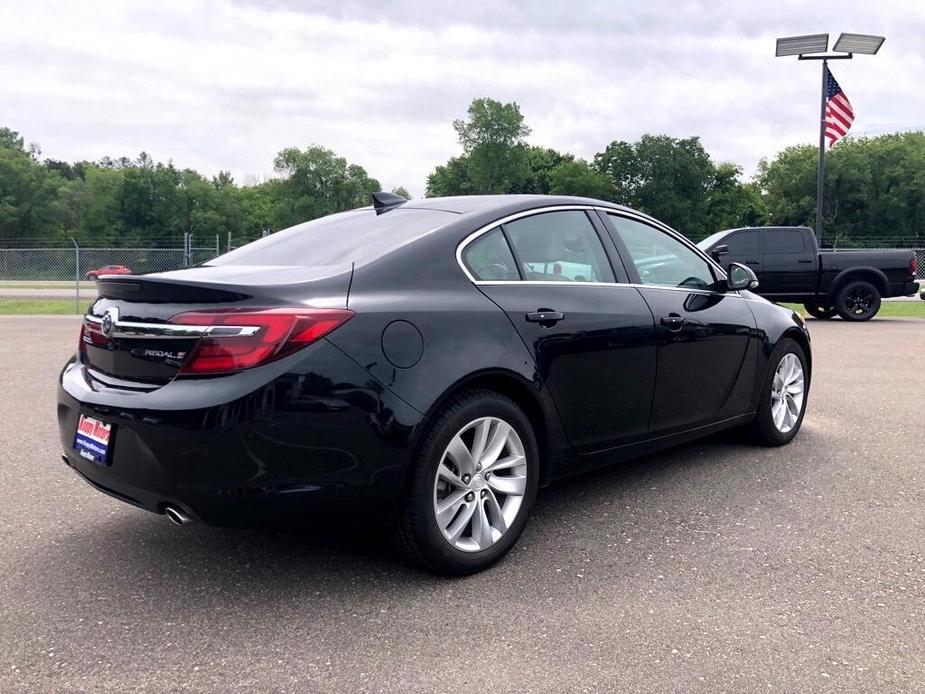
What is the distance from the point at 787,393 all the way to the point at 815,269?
37.6ft

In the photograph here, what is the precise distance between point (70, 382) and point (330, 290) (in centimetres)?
120

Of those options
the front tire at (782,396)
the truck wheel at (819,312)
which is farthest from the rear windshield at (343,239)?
the truck wheel at (819,312)

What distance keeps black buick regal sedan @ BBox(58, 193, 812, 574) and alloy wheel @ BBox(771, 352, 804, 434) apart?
1.16 meters

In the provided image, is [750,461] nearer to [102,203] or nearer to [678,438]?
[678,438]

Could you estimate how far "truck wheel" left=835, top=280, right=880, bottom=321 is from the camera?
1558cm

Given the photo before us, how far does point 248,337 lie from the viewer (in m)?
2.68

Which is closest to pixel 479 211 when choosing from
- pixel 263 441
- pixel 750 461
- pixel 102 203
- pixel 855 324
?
pixel 263 441

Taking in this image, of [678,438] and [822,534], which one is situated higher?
[678,438]

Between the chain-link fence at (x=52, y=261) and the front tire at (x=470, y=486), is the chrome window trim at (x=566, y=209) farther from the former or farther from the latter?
the chain-link fence at (x=52, y=261)

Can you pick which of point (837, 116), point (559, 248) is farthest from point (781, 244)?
point (559, 248)

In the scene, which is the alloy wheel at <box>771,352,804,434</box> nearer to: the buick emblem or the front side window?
the front side window

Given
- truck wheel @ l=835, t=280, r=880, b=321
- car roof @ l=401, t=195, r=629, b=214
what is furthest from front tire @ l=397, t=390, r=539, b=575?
truck wheel @ l=835, t=280, r=880, b=321

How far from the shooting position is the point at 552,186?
8231 cm

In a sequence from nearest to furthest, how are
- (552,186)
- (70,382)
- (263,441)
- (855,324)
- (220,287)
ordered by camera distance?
1. (263,441)
2. (220,287)
3. (70,382)
4. (855,324)
5. (552,186)
